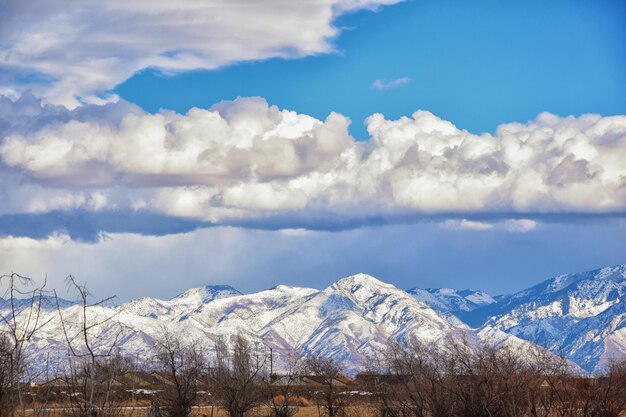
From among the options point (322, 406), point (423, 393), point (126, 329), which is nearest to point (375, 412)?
point (423, 393)

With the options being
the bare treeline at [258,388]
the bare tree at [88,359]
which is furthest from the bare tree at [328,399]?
the bare tree at [88,359]

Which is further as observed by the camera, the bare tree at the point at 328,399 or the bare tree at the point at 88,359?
the bare tree at the point at 328,399

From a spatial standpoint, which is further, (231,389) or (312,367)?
(312,367)

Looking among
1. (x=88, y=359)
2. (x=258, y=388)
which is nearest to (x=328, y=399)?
(x=258, y=388)

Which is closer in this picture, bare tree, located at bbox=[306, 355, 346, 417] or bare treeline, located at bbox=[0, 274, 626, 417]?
bare treeline, located at bbox=[0, 274, 626, 417]

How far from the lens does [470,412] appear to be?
148ft

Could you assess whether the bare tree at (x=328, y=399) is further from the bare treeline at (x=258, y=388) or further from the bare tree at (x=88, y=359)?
the bare tree at (x=88, y=359)

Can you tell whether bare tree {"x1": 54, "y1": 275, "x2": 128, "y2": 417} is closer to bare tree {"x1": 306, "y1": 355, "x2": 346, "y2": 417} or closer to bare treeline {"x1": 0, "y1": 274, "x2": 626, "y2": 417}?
bare treeline {"x1": 0, "y1": 274, "x2": 626, "y2": 417}

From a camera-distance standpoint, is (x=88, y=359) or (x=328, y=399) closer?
(x=88, y=359)

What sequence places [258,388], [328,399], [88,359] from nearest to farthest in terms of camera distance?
[88,359] → [258,388] → [328,399]

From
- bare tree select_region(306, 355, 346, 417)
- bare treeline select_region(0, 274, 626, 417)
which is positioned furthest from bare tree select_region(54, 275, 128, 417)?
bare tree select_region(306, 355, 346, 417)

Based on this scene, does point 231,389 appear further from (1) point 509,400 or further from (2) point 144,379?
(2) point 144,379

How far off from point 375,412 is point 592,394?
4269 centimetres

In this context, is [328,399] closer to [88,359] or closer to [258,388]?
[258,388]
